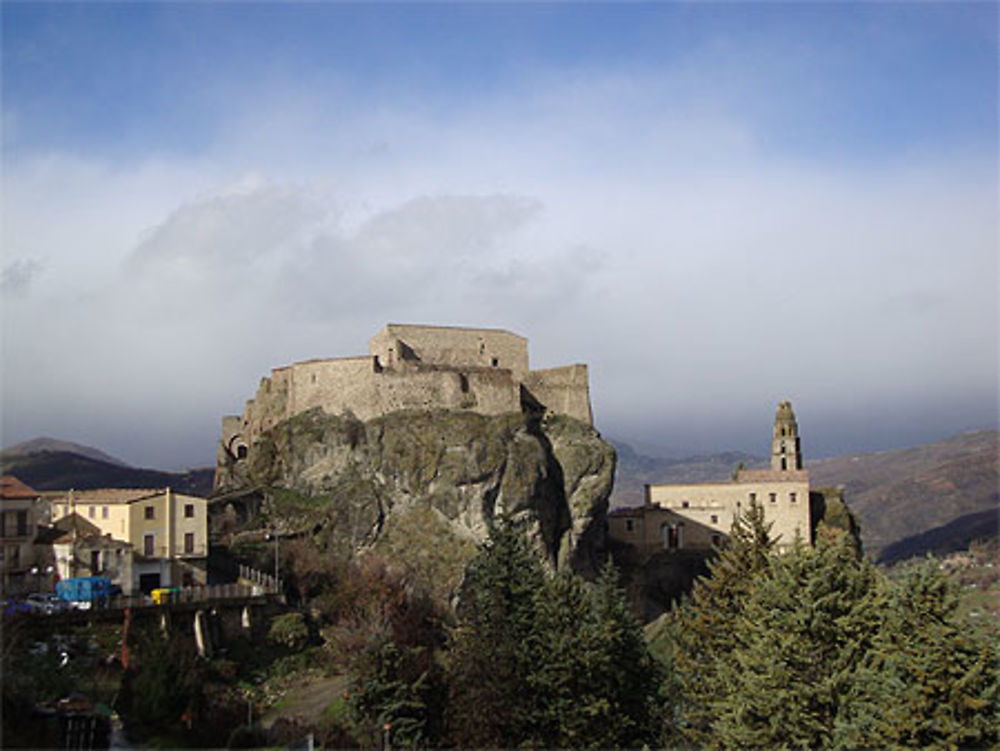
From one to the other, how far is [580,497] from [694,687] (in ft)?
98.8

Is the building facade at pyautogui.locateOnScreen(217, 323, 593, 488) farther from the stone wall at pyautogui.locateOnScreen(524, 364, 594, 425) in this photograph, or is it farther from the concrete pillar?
the concrete pillar

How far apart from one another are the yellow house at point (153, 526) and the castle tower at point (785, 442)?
1802 inches

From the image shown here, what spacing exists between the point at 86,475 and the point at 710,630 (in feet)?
305

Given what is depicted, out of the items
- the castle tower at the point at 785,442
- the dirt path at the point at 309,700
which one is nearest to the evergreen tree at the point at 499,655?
the dirt path at the point at 309,700

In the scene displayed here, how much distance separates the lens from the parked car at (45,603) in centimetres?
4028

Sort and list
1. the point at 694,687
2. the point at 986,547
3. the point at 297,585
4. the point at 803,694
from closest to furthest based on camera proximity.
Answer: the point at 803,694
the point at 694,687
the point at 297,585
the point at 986,547

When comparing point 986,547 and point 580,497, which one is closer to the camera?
point 580,497

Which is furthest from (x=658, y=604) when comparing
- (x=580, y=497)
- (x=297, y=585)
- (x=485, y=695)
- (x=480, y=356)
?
(x=485, y=695)

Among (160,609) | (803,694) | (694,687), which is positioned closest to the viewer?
(803,694)

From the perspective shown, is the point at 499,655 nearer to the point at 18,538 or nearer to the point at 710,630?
the point at 710,630

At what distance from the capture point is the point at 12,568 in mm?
44125

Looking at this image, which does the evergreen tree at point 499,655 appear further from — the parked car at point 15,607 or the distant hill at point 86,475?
the distant hill at point 86,475

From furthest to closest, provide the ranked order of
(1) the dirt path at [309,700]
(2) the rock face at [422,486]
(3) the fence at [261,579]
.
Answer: (2) the rock face at [422,486] < (3) the fence at [261,579] < (1) the dirt path at [309,700]

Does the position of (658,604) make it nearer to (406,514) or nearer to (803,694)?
(406,514)
